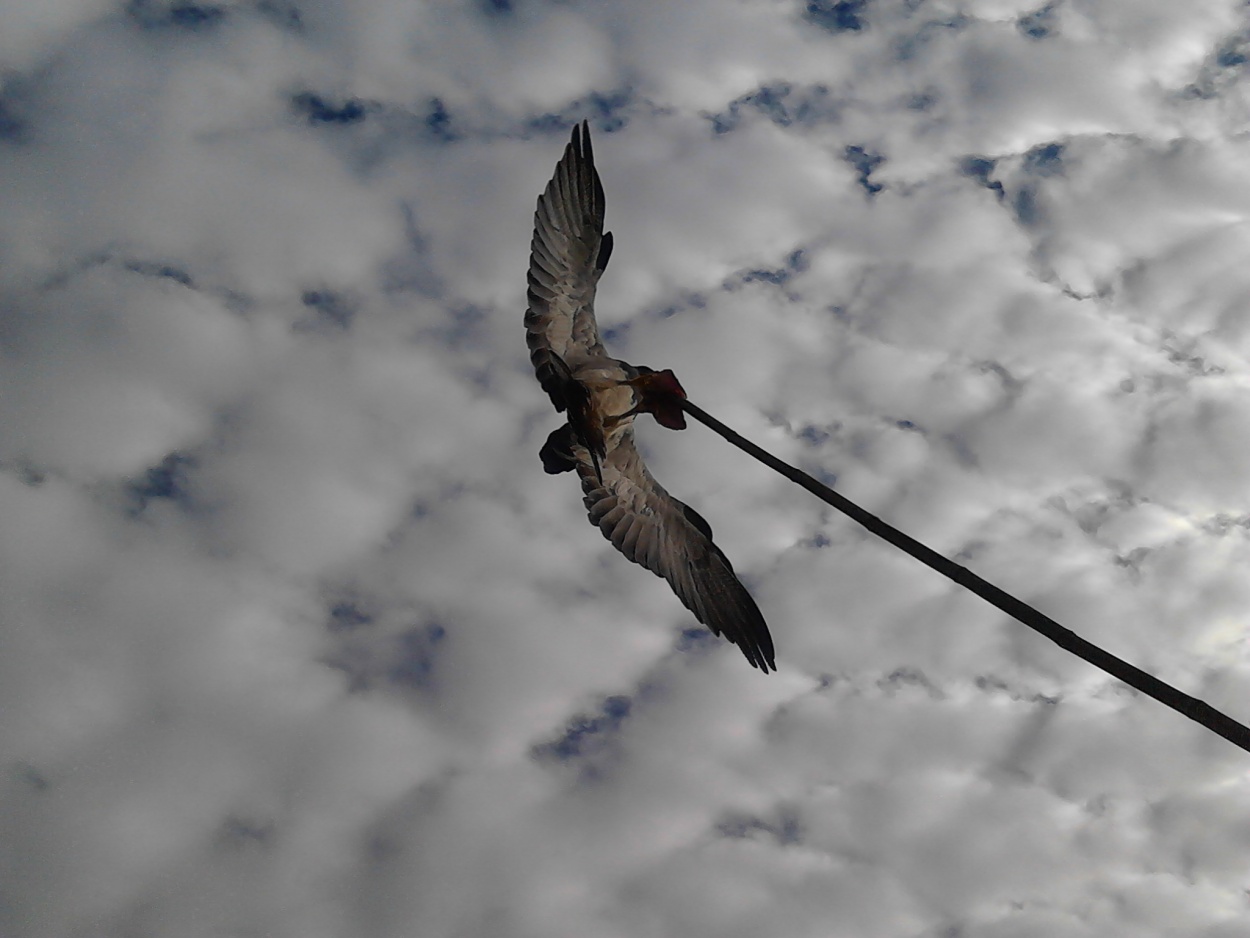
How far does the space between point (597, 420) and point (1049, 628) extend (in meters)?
5.50

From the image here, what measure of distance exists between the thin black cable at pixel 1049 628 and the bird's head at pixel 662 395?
3.15 m

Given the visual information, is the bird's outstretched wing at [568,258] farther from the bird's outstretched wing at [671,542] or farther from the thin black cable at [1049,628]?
the thin black cable at [1049,628]

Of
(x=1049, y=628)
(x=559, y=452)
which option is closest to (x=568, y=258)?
(x=559, y=452)

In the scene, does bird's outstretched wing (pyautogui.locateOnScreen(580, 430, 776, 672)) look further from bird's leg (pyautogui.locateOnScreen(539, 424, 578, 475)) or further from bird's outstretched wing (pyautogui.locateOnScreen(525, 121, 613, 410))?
bird's outstretched wing (pyautogui.locateOnScreen(525, 121, 613, 410))

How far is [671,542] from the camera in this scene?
30.3 ft

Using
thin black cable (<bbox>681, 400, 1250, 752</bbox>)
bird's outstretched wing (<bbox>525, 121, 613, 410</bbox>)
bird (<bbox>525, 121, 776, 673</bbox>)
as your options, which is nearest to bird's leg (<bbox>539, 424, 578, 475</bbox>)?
bird (<bbox>525, 121, 776, 673</bbox>)

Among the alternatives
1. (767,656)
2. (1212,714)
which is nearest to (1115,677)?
(1212,714)

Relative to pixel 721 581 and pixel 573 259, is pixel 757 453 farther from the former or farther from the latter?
pixel 573 259

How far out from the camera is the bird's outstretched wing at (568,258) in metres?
9.32

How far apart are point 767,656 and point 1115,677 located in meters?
6.08

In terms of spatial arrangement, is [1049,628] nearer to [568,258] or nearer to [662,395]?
[662,395]

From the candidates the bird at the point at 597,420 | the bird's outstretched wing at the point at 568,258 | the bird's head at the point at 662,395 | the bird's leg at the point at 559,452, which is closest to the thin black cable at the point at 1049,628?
the bird's head at the point at 662,395

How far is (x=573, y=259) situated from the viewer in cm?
967

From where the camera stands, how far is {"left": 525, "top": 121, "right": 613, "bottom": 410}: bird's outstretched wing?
9320mm
